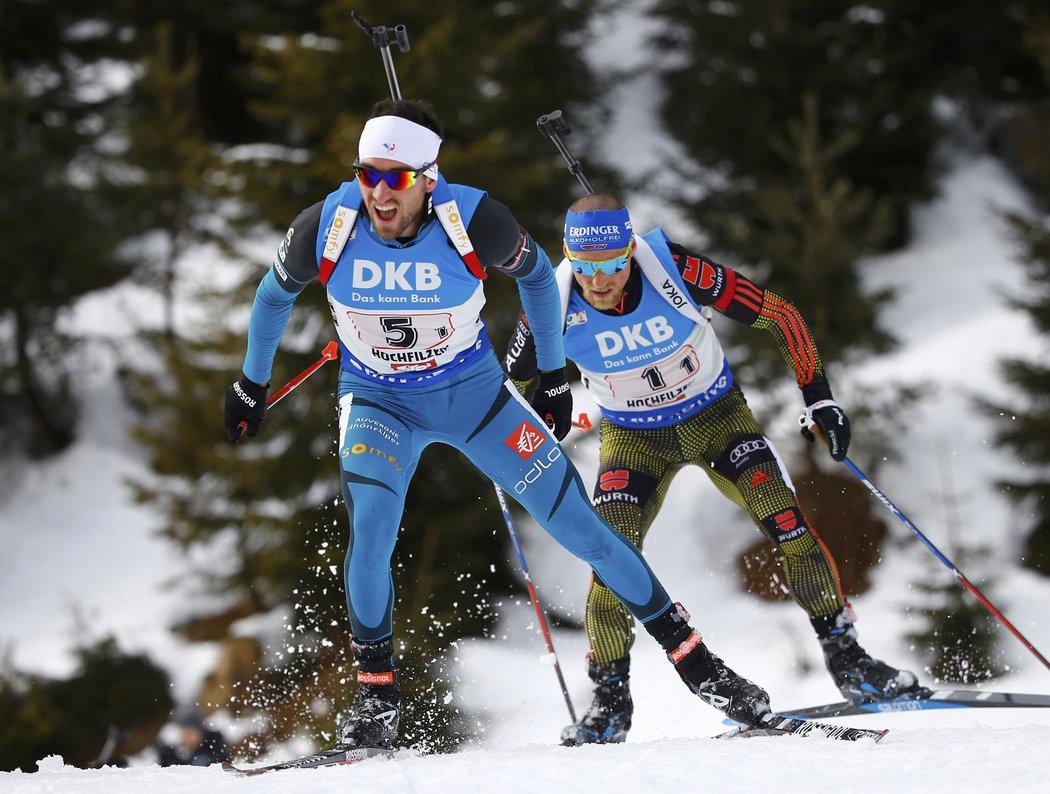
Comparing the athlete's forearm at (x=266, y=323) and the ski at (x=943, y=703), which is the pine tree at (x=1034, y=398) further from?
the athlete's forearm at (x=266, y=323)

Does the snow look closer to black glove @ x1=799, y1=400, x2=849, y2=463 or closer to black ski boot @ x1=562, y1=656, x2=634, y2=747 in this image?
black ski boot @ x1=562, y1=656, x2=634, y2=747

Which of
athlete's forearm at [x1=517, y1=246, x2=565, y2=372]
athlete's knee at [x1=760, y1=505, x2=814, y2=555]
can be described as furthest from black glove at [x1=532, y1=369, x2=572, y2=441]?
athlete's knee at [x1=760, y1=505, x2=814, y2=555]

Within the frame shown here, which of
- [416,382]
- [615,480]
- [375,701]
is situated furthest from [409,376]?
[615,480]

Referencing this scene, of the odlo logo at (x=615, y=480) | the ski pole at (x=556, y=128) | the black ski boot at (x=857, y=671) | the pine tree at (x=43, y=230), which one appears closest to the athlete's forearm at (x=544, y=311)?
the odlo logo at (x=615, y=480)

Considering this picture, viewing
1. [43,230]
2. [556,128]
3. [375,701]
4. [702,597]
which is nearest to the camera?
[375,701]

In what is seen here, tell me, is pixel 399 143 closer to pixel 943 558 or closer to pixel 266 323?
pixel 266 323

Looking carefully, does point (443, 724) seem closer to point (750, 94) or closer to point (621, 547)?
point (621, 547)

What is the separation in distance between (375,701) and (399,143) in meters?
2.09

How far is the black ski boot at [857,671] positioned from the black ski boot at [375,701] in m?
2.20

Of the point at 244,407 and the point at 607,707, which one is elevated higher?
the point at 244,407

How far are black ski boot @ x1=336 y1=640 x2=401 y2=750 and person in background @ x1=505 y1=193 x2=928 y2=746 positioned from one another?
1.20 m

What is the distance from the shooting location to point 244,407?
4711 millimetres

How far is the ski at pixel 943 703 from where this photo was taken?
17.9ft

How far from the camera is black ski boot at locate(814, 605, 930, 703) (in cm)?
554
